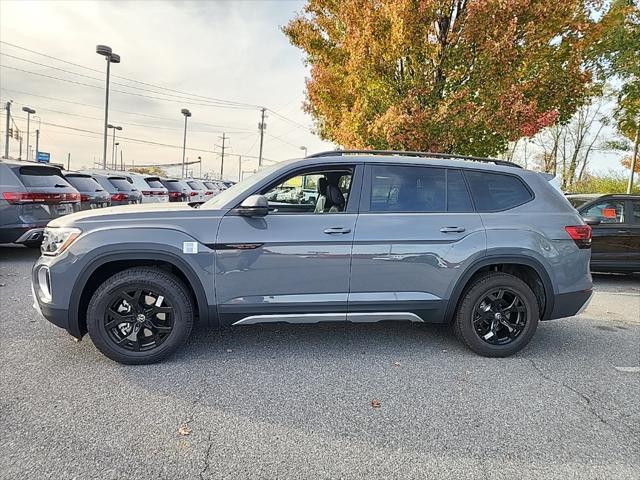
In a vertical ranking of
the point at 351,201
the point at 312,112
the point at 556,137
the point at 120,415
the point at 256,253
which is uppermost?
the point at 556,137

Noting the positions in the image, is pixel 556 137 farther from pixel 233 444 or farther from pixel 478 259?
pixel 233 444

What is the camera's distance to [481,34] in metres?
9.27

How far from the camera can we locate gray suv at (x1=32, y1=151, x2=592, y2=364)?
11.3ft

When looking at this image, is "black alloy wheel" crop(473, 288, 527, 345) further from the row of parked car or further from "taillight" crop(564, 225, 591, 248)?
the row of parked car

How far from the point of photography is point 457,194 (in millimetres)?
3945

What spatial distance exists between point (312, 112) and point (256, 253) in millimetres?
12284

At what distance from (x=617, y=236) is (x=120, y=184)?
12.1 m

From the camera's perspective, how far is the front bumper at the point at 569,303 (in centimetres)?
396

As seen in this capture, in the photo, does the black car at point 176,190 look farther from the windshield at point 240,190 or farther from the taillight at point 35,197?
the windshield at point 240,190

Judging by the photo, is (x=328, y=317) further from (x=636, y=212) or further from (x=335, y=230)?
(x=636, y=212)

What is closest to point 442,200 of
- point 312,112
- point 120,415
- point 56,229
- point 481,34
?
point 120,415

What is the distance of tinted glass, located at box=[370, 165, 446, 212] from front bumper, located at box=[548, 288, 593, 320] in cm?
139

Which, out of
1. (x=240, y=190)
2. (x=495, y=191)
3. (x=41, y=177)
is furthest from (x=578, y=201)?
(x=41, y=177)

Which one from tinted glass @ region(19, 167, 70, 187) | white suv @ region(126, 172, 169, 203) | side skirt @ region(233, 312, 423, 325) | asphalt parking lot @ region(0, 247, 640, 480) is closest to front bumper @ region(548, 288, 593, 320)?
asphalt parking lot @ region(0, 247, 640, 480)
